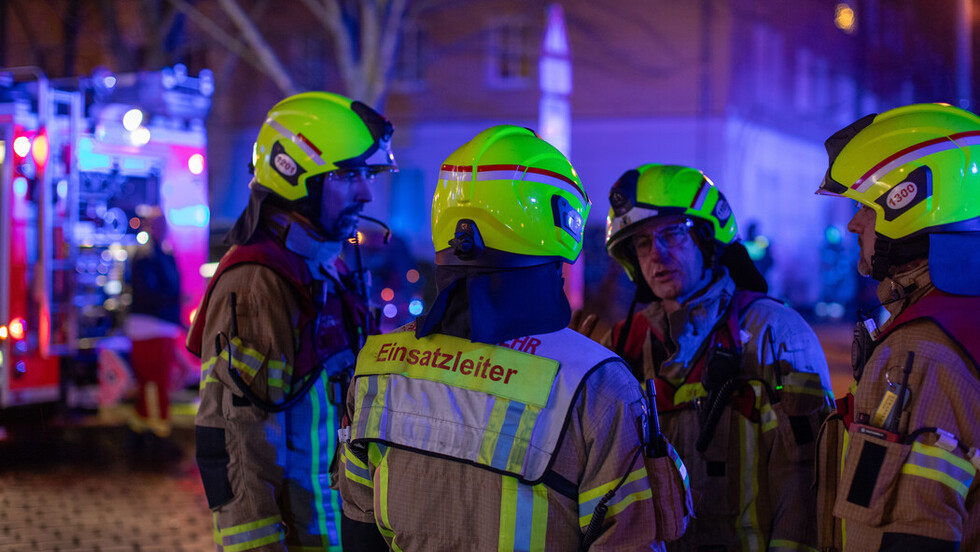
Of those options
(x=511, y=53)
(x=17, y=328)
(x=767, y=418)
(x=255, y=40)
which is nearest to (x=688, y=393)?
(x=767, y=418)

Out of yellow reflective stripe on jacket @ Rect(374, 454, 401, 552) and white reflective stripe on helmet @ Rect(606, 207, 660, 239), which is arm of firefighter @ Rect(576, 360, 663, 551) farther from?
white reflective stripe on helmet @ Rect(606, 207, 660, 239)

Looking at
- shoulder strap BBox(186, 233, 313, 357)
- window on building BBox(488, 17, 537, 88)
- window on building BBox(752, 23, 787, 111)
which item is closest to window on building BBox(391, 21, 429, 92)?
window on building BBox(488, 17, 537, 88)

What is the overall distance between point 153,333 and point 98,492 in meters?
2.40

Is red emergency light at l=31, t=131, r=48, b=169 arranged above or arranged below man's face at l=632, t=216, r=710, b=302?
above

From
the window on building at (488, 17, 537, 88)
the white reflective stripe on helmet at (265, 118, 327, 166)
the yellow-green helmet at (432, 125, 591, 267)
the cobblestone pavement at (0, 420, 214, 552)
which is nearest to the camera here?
the yellow-green helmet at (432, 125, 591, 267)

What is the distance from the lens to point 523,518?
2004mm

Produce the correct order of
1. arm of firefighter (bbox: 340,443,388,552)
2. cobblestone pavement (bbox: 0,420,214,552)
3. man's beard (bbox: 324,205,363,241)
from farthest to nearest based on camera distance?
cobblestone pavement (bbox: 0,420,214,552) → man's beard (bbox: 324,205,363,241) → arm of firefighter (bbox: 340,443,388,552)

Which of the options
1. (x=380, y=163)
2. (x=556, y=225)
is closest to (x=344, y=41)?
(x=380, y=163)

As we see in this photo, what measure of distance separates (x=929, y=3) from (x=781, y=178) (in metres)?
15.7

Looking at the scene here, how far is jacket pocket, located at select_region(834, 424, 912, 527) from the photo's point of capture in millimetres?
2008

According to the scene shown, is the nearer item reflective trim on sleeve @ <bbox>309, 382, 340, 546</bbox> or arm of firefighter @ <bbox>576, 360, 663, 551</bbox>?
arm of firefighter @ <bbox>576, 360, 663, 551</bbox>

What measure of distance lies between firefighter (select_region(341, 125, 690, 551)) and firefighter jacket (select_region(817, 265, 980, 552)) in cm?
42

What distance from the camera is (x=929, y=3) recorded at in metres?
34.8

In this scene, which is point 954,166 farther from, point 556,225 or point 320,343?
point 320,343
